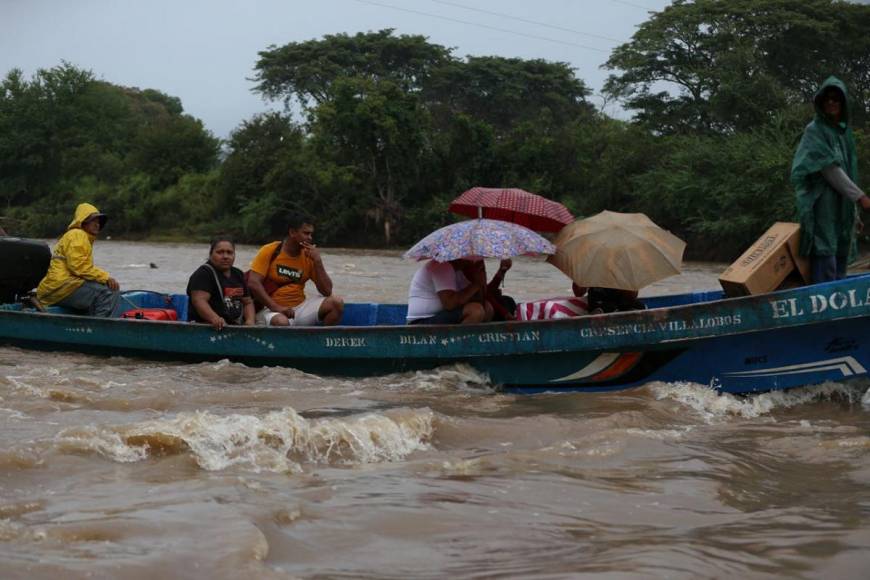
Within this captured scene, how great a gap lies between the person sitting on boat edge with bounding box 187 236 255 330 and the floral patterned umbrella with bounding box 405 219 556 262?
1798 millimetres

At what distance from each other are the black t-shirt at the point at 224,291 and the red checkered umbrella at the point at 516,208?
1812 mm

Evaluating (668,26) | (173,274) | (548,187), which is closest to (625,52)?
(668,26)

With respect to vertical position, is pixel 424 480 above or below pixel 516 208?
below

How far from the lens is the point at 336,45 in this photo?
1833 inches

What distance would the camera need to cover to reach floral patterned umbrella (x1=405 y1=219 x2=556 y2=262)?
6809 millimetres

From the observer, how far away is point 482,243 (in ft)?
22.4

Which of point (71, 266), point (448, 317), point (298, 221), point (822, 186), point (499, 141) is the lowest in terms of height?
point (448, 317)

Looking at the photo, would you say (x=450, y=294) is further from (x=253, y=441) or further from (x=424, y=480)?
(x=424, y=480)

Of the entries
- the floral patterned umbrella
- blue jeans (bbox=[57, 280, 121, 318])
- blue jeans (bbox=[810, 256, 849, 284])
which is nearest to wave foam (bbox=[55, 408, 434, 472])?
the floral patterned umbrella

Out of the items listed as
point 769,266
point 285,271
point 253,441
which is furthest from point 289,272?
point 769,266

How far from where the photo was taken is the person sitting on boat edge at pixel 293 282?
824cm

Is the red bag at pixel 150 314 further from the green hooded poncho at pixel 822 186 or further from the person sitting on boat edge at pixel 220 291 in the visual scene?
the green hooded poncho at pixel 822 186

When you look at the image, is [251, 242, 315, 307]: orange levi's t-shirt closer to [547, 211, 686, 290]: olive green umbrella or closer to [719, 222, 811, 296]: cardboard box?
[547, 211, 686, 290]: olive green umbrella

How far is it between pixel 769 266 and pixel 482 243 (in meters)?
1.80
